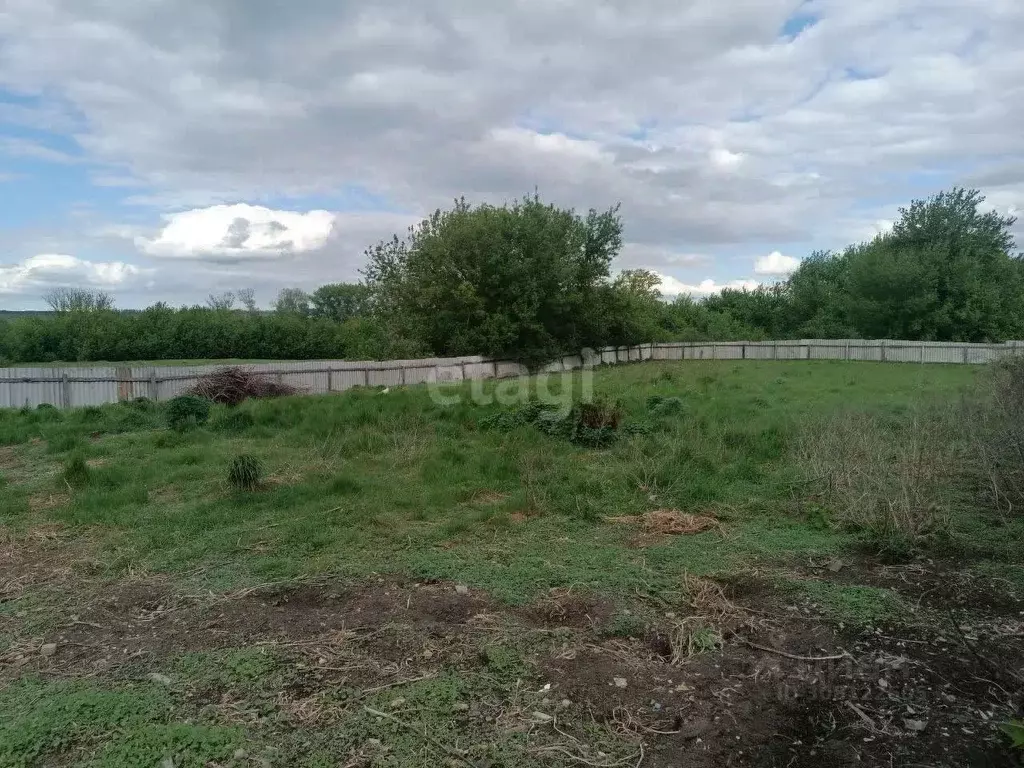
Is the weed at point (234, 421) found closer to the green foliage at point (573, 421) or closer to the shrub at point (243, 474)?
the green foliage at point (573, 421)

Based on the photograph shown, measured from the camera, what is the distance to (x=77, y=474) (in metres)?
7.88

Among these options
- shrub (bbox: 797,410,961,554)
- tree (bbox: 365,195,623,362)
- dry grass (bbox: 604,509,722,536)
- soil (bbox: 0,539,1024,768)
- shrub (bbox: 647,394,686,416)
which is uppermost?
tree (bbox: 365,195,623,362)

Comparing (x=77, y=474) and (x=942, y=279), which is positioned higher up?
(x=942, y=279)

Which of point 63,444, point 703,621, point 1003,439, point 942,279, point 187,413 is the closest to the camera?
point 703,621

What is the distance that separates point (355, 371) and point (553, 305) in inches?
429

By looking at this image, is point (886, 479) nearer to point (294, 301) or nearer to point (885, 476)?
point (885, 476)

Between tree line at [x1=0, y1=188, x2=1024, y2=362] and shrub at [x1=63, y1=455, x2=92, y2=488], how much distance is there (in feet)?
59.9

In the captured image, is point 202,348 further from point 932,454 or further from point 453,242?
point 932,454

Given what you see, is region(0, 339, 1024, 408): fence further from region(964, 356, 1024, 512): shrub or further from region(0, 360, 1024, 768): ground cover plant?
region(0, 360, 1024, 768): ground cover plant

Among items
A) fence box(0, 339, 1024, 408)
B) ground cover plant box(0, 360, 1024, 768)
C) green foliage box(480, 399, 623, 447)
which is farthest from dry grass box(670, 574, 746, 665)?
fence box(0, 339, 1024, 408)

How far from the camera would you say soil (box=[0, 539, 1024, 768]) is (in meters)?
3.11

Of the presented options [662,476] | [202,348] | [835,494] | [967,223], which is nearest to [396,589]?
[662,476]

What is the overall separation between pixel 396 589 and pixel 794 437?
6.65 meters

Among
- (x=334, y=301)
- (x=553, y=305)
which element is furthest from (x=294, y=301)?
(x=553, y=305)
